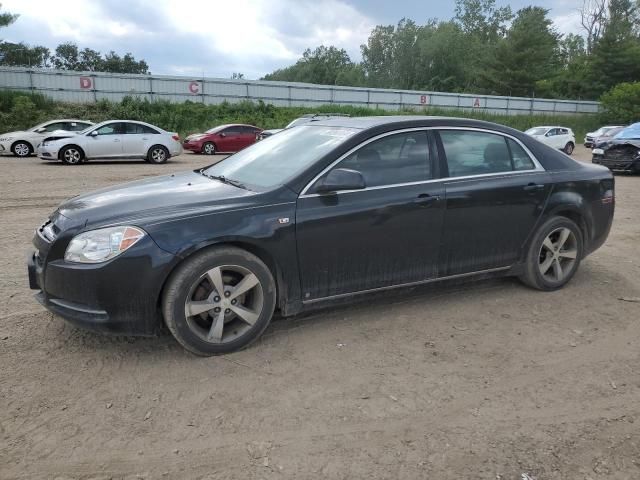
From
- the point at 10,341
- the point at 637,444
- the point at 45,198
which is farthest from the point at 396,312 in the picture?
the point at 45,198

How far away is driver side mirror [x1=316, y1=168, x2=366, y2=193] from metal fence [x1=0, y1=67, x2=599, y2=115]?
31160 mm

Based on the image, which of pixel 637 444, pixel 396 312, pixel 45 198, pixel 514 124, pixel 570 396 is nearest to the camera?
pixel 637 444

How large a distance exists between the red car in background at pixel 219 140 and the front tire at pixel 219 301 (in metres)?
20.8

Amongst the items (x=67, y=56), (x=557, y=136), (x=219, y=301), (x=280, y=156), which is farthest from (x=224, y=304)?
(x=67, y=56)

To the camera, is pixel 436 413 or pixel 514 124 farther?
pixel 514 124

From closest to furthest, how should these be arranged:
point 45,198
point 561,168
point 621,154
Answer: point 561,168 → point 45,198 → point 621,154

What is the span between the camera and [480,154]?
4.55 meters

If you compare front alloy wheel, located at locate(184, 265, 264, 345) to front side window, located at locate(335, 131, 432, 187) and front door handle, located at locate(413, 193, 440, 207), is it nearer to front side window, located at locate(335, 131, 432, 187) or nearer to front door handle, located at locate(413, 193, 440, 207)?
front side window, located at locate(335, 131, 432, 187)

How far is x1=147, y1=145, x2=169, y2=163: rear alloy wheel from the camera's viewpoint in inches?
688

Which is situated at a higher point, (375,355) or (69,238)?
(69,238)

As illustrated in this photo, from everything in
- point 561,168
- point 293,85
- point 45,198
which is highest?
point 293,85

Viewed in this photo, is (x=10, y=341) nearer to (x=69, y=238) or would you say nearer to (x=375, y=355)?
(x=69, y=238)

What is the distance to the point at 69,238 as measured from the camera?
133 inches

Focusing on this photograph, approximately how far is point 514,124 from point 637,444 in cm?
4691
